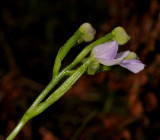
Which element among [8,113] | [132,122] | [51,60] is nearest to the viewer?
[8,113]

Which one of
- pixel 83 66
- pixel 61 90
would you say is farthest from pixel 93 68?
pixel 61 90

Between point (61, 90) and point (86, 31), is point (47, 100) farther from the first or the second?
point (86, 31)

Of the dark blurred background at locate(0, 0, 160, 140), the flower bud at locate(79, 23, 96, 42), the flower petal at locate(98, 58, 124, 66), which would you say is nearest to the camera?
the flower petal at locate(98, 58, 124, 66)

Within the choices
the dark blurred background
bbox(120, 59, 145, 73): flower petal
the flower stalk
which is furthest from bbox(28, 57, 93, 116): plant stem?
the dark blurred background

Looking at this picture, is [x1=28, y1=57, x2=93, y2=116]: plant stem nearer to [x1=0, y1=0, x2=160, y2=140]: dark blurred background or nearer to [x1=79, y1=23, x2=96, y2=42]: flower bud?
[x1=79, y1=23, x2=96, y2=42]: flower bud

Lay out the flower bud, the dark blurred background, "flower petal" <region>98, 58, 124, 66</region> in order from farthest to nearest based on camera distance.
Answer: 1. the dark blurred background
2. the flower bud
3. "flower petal" <region>98, 58, 124, 66</region>

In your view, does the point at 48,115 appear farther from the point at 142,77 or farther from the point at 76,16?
the point at 76,16

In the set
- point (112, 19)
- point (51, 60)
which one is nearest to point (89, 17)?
point (51, 60)
